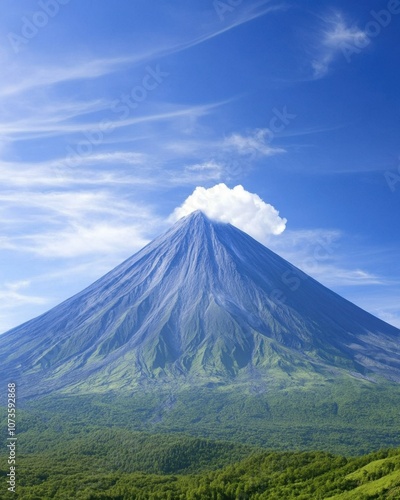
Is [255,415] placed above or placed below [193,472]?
above

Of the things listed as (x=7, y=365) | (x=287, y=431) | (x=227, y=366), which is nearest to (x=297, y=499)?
(x=287, y=431)

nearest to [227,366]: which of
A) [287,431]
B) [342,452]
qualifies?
[287,431]

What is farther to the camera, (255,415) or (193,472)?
(255,415)

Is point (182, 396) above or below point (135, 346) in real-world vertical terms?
below

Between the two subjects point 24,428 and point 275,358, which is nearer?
point 24,428

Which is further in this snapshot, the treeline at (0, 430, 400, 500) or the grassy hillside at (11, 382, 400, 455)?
the grassy hillside at (11, 382, 400, 455)

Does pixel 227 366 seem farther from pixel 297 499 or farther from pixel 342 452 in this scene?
pixel 297 499

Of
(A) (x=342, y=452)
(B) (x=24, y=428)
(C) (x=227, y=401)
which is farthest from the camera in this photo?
(C) (x=227, y=401)

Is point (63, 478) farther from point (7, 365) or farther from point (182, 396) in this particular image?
point (7, 365)

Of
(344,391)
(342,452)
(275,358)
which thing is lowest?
(342,452)

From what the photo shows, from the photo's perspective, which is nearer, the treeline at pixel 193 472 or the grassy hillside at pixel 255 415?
the treeline at pixel 193 472

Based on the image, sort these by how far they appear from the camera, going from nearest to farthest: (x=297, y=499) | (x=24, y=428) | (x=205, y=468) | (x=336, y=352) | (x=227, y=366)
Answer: (x=297, y=499)
(x=205, y=468)
(x=24, y=428)
(x=227, y=366)
(x=336, y=352)
